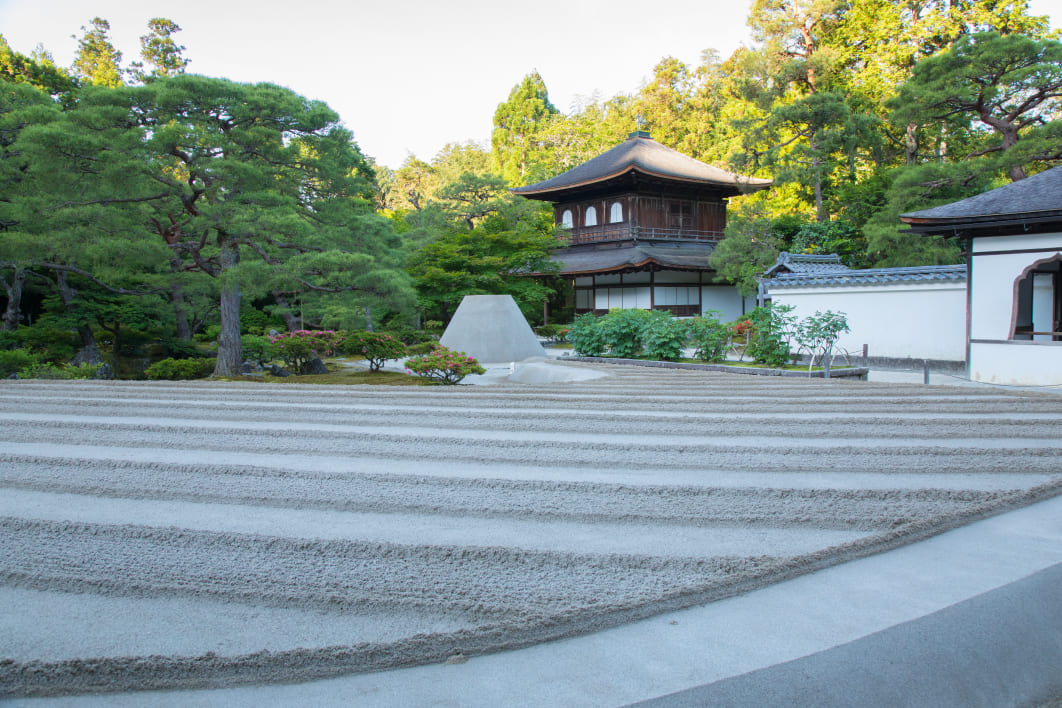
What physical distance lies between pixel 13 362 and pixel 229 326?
292 centimetres

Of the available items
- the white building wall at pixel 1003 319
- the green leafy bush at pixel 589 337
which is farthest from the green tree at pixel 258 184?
the white building wall at pixel 1003 319

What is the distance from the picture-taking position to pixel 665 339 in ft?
33.1

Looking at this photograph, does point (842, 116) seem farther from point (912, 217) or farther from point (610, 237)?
point (912, 217)

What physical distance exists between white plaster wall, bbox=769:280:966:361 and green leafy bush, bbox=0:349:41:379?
11.9 meters

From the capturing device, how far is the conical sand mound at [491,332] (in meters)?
10.7

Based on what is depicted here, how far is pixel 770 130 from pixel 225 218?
14.5m

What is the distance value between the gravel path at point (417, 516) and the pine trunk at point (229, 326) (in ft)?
18.7

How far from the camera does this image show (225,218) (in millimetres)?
10047

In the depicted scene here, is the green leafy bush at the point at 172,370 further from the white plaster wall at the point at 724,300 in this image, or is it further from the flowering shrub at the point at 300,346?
the white plaster wall at the point at 724,300

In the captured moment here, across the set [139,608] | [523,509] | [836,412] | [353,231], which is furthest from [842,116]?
[139,608]

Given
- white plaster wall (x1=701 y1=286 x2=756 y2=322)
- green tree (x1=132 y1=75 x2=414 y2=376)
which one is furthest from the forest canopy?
white plaster wall (x1=701 y1=286 x2=756 y2=322)

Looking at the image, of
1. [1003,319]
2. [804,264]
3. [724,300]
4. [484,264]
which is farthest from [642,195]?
[1003,319]

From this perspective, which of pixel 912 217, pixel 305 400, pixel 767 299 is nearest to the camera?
pixel 305 400

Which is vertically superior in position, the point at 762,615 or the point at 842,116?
the point at 842,116
